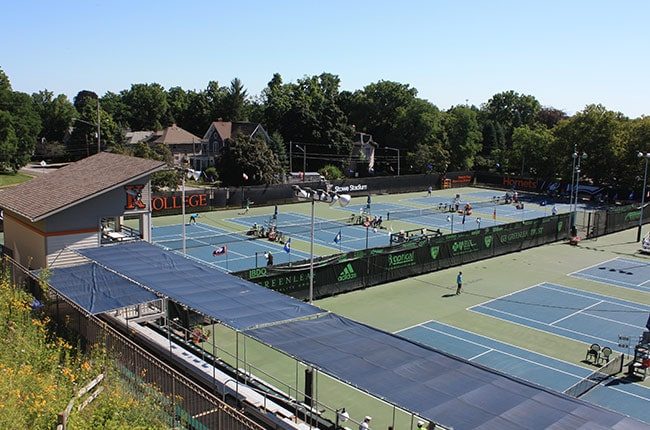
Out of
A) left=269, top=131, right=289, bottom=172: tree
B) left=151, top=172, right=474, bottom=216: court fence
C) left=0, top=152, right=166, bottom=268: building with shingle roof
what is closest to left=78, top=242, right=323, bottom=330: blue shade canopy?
left=0, top=152, right=166, bottom=268: building with shingle roof

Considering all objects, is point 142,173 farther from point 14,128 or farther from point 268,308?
point 14,128

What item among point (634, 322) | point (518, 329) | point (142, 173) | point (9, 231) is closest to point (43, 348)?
point (142, 173)

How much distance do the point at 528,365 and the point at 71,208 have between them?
18.5 metres

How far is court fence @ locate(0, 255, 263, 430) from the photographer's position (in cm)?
1062

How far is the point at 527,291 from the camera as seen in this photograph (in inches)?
1325

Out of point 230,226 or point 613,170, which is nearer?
point 230,226

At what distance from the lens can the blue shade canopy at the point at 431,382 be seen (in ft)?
34.5

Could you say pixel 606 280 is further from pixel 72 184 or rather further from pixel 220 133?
pixel 220 133

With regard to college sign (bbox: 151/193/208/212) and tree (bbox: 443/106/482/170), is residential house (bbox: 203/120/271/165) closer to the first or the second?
tree (bbox: 443/106/482/170)

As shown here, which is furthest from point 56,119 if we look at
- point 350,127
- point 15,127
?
point 350,127

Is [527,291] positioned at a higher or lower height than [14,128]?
lower

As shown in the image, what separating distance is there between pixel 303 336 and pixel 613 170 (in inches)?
2870

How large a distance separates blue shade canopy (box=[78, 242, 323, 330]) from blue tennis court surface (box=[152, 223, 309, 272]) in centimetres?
1358

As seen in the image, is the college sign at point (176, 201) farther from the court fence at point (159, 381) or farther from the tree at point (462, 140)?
the tree at point (462, 140)
